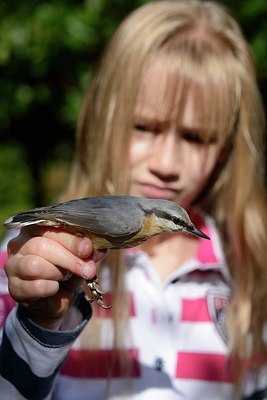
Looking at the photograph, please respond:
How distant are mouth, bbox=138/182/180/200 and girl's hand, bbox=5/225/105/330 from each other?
0.62 m

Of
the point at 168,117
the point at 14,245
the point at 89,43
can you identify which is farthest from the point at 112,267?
the point at 89,43

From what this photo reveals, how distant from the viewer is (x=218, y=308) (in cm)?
220

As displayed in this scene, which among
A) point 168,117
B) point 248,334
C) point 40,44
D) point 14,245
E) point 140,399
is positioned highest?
point 40,44

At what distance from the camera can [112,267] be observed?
2131 millimetres

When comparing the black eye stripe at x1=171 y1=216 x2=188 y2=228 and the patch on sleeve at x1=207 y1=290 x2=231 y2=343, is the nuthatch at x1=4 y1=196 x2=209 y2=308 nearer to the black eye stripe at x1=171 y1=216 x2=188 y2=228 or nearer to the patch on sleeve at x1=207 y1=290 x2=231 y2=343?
the black eye stripe at x1=171 y1=216 x2=188 y2=228

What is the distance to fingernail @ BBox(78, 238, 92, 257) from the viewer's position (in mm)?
1367

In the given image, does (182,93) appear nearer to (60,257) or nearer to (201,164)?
(201,164)

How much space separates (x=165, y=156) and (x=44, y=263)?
74 centimetres

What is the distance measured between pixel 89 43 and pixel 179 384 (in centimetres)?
162

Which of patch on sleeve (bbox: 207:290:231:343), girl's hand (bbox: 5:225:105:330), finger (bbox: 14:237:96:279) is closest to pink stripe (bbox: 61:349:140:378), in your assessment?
patch on sleeve (bbox: 207:290:231:343)

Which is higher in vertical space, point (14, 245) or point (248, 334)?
point (14, 245)

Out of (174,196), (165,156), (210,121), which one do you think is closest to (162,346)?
(174,196)

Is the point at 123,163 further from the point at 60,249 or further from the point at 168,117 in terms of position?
the point at 60,249

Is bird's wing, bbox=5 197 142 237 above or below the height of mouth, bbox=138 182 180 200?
above
